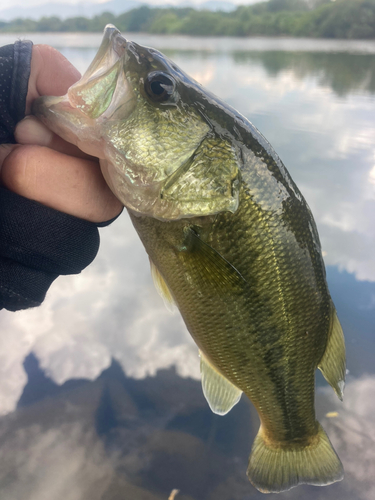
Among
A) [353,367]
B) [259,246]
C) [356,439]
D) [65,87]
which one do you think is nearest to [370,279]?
[353,367]

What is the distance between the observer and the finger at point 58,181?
1.09 meters

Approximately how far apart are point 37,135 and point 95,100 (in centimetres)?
26

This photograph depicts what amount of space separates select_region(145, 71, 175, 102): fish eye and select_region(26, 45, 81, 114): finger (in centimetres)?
32

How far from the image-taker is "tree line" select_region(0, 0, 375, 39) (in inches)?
1215

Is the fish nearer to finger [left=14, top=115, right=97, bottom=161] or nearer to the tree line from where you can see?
finger [left=14, top=115, right=97, bottom=161]

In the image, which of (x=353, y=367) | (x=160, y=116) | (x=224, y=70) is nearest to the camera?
(x=160, y=116)

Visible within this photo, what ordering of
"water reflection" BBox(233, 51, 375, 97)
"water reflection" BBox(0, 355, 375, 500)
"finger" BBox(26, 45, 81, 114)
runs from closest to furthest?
"finger" BBox(26, 45, 81, 114), "water reflection" BBox(0, 355, 375, 500), "water reflection" BBox(233, 51, 375, 97)

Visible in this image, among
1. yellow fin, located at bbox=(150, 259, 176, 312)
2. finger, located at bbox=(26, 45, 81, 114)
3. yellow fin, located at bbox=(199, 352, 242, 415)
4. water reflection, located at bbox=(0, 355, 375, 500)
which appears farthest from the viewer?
water reflection, located at bbox=(0, 355, 375, 500)

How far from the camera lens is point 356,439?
229cm

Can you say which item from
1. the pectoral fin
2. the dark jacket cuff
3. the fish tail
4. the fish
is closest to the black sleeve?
the dark jacket cuff

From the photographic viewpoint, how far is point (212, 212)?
1.17m

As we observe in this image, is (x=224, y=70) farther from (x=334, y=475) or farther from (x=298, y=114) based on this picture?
(x=334, y=475)

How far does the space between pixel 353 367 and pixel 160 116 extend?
2.68 metres

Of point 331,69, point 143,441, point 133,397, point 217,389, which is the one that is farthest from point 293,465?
point 331,69
